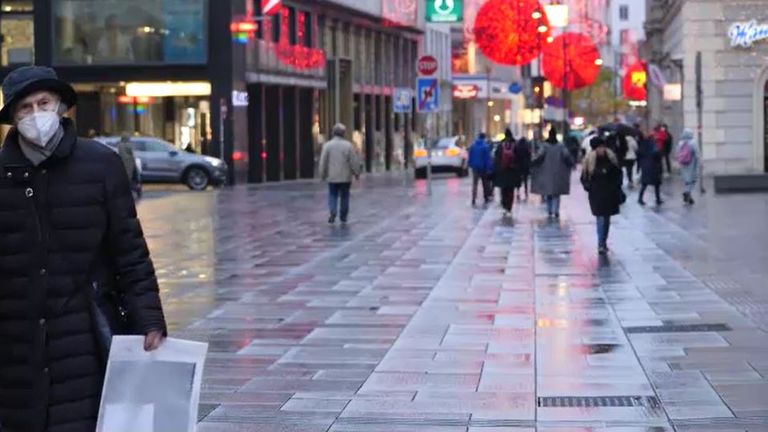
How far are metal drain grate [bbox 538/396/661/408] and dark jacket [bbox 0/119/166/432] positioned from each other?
4.31 metres

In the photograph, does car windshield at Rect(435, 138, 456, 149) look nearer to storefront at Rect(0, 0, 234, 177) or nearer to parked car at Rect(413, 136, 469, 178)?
parked car at Rect(413, 136, 469, 178)

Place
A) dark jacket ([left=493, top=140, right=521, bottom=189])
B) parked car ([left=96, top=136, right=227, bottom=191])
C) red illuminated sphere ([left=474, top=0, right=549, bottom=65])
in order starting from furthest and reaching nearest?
1. parked car ([left=96, top=136, right=227, bottom=191])
2. red illuminated sphere ([left=474, top=0, right=549, bottom=65])
3. dark jacket ([left=493, top=140, right=521, bottom=189])

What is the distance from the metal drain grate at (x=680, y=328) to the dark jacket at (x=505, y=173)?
55.6 ft

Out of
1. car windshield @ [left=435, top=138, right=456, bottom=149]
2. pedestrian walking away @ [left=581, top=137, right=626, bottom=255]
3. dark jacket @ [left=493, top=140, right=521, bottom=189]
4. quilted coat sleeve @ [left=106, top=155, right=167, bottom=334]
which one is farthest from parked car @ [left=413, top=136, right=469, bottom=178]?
quilted coat sleeve @ [left=106, top=155, right=167, bottom=334]

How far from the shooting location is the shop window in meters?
45.9

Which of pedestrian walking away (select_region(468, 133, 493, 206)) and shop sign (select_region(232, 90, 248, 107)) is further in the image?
shop sign (select_region(232, 90, 248, 107))

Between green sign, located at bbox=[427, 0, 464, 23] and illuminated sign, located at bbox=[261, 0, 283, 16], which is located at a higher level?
illuminated sign, located at bbox=[261, 0, 283, 16]

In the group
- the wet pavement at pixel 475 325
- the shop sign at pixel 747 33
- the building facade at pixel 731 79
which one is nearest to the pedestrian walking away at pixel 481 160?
the wet pavement at pixel 475 325

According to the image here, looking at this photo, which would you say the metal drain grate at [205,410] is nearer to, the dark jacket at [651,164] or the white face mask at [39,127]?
the white face mask at [39,127]

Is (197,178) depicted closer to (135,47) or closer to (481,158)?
(135,47)

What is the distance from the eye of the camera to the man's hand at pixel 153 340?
5.46 m

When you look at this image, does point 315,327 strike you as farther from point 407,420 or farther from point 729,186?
point 729,186

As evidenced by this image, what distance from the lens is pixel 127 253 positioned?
565 centimetres

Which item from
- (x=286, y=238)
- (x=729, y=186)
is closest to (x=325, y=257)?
(x=286, y=238)
